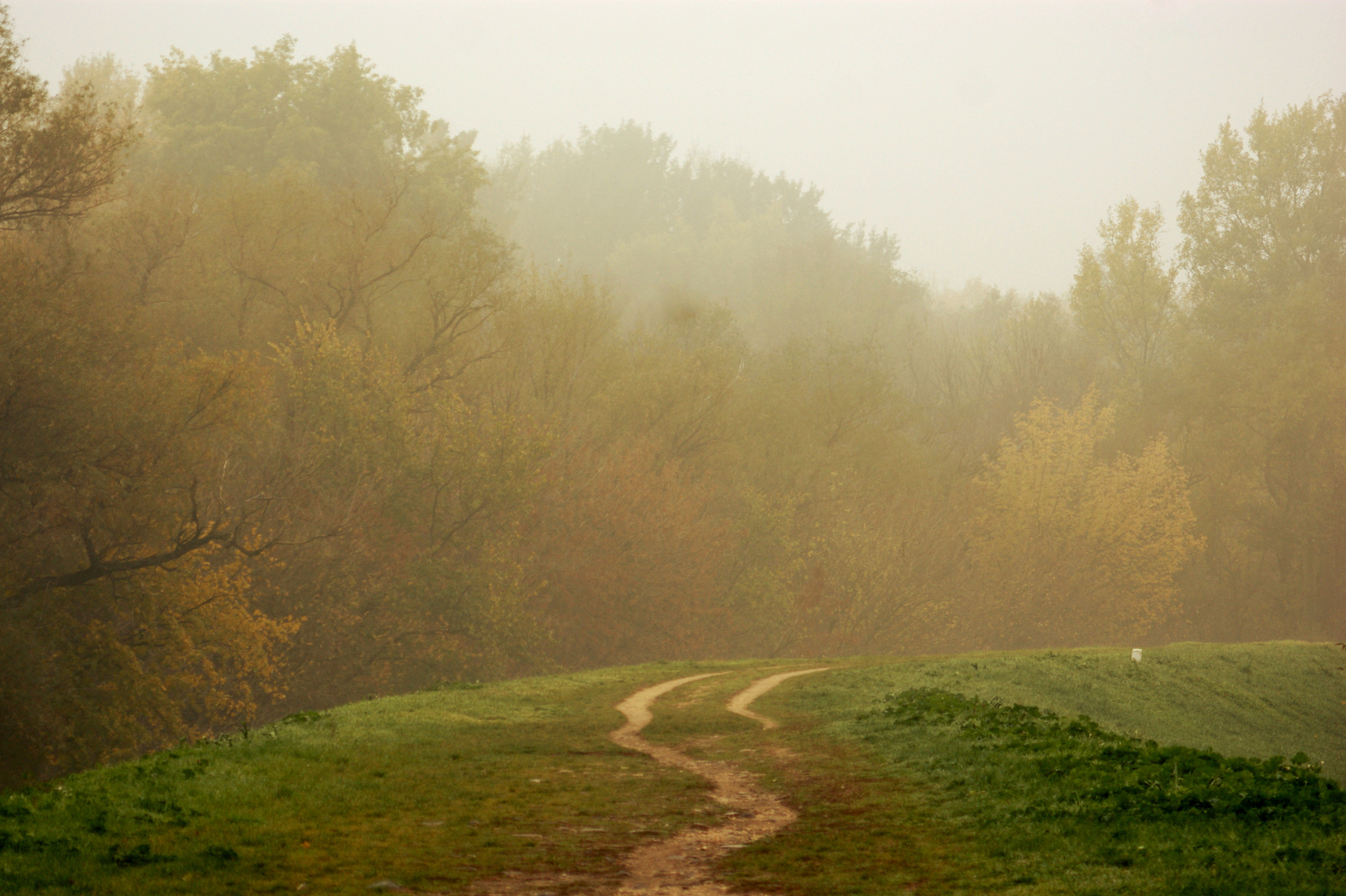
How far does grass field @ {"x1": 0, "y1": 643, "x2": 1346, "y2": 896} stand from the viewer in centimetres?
1070

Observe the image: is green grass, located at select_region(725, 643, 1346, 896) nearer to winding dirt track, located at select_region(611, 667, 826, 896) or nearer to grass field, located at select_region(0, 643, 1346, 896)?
grass field, located at select_region(0, 643, 1346, 896)

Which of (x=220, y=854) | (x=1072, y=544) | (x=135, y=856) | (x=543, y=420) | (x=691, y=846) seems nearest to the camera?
(x=135, y=856)

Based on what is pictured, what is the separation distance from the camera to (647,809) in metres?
14.3

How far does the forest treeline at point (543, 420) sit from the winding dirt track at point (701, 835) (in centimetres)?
1906

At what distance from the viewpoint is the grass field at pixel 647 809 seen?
10.7 metres

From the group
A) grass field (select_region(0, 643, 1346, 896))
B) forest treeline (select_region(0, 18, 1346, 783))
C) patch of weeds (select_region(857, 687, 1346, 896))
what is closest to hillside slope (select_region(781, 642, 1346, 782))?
grass field (select_region(0, 643, 1346, 896))

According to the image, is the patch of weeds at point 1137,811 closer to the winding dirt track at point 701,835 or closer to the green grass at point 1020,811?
the green grass at point 1020,811

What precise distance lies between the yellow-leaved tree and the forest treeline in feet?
0.85

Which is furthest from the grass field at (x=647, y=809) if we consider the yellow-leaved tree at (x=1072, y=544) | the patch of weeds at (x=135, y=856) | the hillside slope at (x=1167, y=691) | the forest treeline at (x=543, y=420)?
the yellow-leaved tree at (x=1072, y=544)

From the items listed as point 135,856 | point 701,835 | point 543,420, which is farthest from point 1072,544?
point 135,856

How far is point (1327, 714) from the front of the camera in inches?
1553

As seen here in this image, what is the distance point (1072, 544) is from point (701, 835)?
59.9 m

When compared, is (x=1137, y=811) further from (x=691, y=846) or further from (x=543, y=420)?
(x=543, y=420)

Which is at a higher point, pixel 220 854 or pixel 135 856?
pixel 135 856
